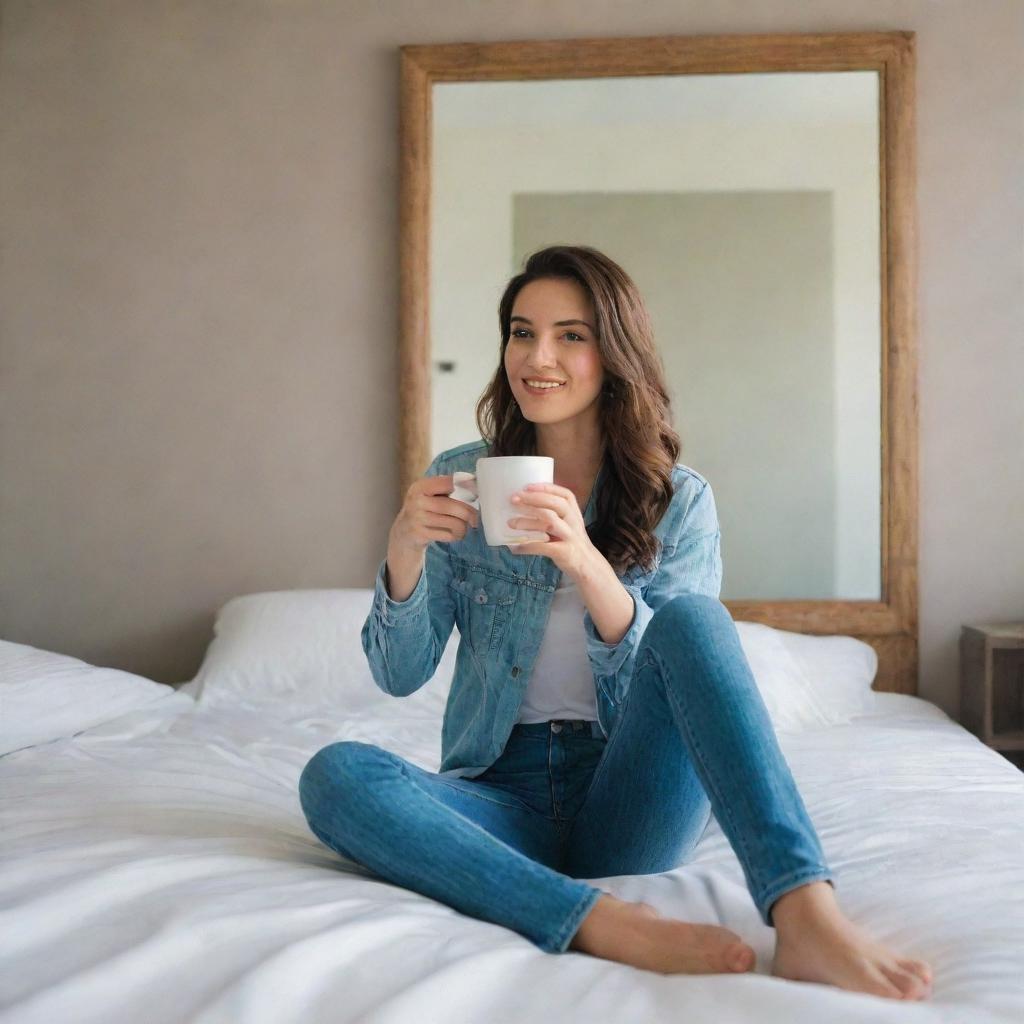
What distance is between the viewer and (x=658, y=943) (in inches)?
35.9

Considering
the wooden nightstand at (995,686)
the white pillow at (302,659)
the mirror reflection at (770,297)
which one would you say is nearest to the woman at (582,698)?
the white pillow at (302,659)

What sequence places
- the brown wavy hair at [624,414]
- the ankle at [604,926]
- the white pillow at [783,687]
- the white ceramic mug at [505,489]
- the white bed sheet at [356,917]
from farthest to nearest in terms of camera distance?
1. the white pillow at [783,687]
2. the brown wavy hair at [624,414]
3. the white ceramic mug at [505,489]
4. the ankle at [604,926]
5. the white bed sheet at [356,917]

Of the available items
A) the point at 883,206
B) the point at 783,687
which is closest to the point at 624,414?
the point at 783,687

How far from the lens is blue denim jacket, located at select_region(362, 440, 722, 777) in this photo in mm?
1300

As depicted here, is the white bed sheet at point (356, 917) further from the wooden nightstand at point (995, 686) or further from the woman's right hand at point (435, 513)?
the wooden nightstand at point (995, 686)

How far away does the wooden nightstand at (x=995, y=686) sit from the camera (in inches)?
92.4

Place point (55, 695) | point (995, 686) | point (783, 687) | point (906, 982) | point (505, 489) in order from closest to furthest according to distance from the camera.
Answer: point (906, 982), point (505, 489), point (55, 695), point (783, 687), point (995, 686)

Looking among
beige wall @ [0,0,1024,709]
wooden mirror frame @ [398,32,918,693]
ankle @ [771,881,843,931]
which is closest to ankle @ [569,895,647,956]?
ankle @ [771,881,843,931]

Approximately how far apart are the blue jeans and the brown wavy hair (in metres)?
0.26

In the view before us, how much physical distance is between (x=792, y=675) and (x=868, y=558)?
534mm

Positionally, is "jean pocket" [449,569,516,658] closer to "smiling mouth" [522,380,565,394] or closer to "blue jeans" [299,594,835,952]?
"blue jeans" [299,594,835,952]

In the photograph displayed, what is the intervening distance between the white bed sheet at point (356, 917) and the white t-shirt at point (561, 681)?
0.24 m

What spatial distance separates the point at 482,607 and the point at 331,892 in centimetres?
47

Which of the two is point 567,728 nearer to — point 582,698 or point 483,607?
point 582,698
